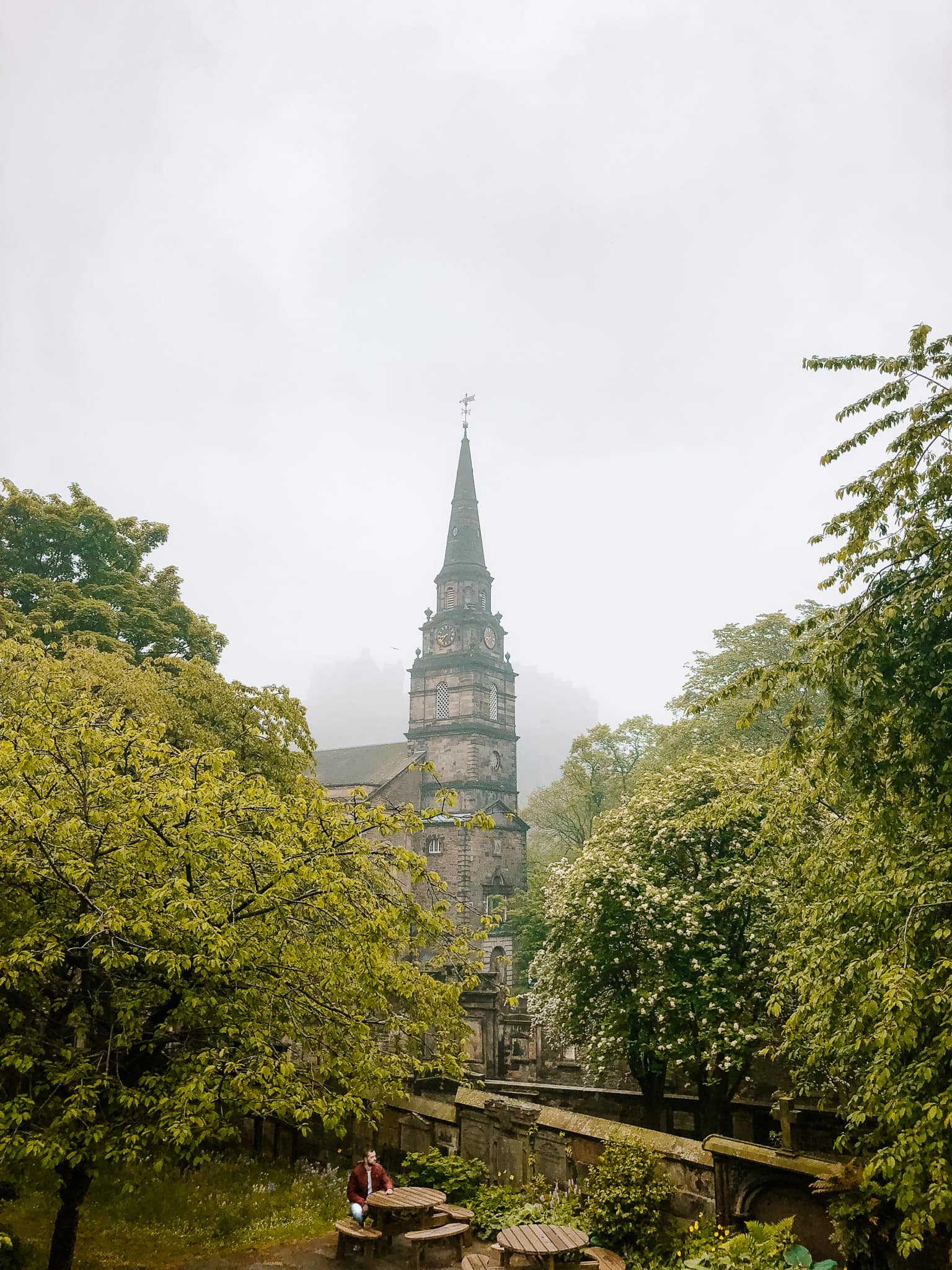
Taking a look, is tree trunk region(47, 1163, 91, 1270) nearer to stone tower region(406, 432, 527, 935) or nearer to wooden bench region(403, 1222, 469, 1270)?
wooden bench region(403, 1222, 469, 1270)

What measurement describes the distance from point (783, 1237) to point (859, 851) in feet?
12.1

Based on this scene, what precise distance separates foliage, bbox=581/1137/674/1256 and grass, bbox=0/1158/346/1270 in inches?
158

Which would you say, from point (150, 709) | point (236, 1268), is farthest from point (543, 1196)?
point (150, 709)

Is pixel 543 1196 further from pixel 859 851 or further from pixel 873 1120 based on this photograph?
pixel 859 851

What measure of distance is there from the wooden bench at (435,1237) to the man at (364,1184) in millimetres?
637

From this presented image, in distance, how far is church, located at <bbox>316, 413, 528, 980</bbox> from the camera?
51906 millimetres

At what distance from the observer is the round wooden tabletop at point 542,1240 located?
8.35 metres

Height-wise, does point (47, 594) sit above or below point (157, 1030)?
above

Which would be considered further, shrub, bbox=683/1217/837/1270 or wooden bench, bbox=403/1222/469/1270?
wooden bench, bbox=403/1222/469/1270

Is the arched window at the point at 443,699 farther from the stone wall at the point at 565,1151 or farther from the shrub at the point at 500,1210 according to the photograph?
the shrub at the point at 500,1210

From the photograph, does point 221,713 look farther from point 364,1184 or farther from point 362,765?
point 362,765

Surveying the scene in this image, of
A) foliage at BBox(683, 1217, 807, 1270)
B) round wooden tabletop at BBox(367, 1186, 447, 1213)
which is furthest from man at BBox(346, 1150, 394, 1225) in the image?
foliage at BBox(683, 1217, 807, 1270)

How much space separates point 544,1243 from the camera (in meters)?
8.52

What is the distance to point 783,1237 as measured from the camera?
26.1ft
